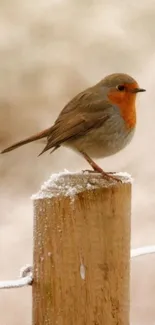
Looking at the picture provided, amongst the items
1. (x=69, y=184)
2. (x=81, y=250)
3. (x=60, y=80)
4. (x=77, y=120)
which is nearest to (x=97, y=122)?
(x=77, y=120)

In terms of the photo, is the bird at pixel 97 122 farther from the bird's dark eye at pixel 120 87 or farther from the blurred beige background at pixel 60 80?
the blurred beige background at pixel 60 80

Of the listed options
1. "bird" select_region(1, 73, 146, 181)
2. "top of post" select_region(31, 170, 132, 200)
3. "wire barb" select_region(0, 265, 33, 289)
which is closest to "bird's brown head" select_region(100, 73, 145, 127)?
"bird" select_region(1, 73, 146, 181)

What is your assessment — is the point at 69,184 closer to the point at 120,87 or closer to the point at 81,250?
the point at 81,250

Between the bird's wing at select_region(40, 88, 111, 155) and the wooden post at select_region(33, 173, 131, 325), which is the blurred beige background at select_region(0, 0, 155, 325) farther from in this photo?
the wooden post at select_region(33, 173, 131, 325)

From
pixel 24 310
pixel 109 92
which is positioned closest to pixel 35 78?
pixel 24 310

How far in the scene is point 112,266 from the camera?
1875 millimetres

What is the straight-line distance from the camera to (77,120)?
7.82 ft

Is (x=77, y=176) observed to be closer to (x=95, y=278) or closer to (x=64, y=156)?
(x=95, y=278)

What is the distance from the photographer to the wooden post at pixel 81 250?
1828 millimetres

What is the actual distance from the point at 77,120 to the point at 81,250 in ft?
2.13

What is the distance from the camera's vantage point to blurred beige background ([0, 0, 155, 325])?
5.02 meters

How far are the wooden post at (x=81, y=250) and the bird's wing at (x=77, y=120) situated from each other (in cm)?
45

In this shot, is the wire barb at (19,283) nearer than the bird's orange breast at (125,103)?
Yes

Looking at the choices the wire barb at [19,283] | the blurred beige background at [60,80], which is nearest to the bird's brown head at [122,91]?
the wire barb at [19,283]
